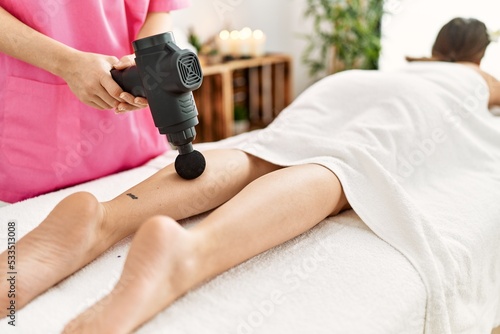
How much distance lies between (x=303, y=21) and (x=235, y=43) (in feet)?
2.86

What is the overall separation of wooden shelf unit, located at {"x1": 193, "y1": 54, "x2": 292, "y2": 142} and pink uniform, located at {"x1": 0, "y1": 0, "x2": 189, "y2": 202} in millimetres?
1901

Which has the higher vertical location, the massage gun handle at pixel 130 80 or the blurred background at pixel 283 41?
the massage gun handle at pixel 130 80

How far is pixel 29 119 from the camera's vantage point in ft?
3.89

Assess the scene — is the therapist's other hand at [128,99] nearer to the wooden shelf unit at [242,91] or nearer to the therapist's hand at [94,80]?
the therapist's hand at [94,80]

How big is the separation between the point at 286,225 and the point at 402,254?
0.77 feet

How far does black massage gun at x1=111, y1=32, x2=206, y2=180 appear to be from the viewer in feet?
2.82

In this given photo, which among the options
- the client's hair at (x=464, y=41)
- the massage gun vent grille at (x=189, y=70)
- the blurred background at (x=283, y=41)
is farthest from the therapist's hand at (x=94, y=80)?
the blurred background at (x=283, y=41)

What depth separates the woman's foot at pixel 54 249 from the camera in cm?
81

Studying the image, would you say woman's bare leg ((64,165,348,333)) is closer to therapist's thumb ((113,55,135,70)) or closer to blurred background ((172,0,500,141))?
therapist's thumb ((113,55,135,70))

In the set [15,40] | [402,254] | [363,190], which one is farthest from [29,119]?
[402,254]

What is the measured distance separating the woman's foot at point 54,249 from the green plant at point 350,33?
2956mm

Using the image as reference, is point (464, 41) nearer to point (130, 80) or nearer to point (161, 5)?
point (161, 5)

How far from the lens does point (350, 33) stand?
3.65 meters

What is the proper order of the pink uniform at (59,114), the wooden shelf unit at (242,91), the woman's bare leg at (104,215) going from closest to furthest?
the woman's bare leg at (104,215) < the pink uniform at (59,114) < the wooden shelf unit at (242,91)
